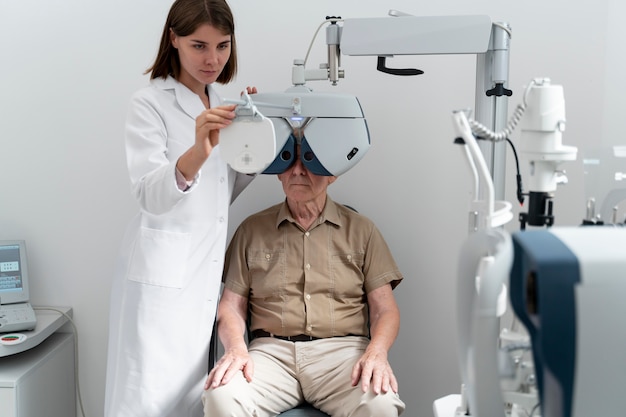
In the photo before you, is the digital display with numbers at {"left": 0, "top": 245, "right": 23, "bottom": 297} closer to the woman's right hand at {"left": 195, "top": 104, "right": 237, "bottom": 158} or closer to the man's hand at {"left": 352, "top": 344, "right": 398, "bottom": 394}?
the woman's right hand at {"left": 195, "top": 104, "right": 237, "bottom": 158}

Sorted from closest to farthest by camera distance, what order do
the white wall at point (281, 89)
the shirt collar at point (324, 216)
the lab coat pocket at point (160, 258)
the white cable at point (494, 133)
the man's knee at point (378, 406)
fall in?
the white cable at point (494, 133) → the man's knee at point (378, 406) → the lab coat pocket at point (160, 258) → the shirt collar at point (324, 216) → the white wall at point (281, 89)

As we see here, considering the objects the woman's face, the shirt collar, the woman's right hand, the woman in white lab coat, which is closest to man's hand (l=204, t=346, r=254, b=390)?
the woman in white lab coat

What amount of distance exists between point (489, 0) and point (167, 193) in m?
1.31

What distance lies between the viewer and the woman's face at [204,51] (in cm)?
204

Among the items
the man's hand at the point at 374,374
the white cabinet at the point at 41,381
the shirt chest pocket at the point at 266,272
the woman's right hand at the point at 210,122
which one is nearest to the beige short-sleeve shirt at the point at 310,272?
the shirt chest pocket at the point at 266,272

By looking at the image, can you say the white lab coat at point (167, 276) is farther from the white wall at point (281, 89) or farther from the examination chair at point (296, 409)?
the white wall at point (281, 89)

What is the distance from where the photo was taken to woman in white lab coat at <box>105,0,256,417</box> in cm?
205

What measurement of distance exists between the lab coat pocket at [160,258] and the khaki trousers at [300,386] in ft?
1.12

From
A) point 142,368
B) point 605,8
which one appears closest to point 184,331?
point 142,368

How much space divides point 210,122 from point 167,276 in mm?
511

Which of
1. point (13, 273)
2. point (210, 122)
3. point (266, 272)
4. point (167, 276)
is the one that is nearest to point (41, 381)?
point (13, 273)

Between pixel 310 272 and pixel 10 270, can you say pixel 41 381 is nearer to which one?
pixel 10 270

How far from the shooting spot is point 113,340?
2219 mm

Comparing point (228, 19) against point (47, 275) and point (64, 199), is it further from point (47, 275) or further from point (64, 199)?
point (47, 275)
